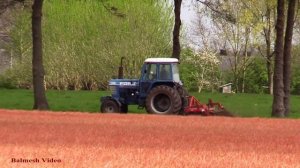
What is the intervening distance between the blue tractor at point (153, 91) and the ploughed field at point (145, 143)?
4.99 metres

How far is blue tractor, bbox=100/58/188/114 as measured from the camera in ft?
112

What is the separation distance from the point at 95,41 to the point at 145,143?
4975cm

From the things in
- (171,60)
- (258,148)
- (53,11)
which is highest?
(53,11)

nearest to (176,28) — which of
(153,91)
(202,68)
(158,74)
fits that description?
(158,74)

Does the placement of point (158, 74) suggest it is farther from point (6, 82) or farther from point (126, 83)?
point (6, 82)

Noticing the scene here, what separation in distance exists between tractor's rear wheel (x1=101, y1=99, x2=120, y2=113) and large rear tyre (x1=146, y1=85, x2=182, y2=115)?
177 cm

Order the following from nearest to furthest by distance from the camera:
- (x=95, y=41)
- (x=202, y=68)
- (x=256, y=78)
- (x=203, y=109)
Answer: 1. (x=203, y=109)
2. (x=95, y=41)
3. (x=202, y=68)
4. (x=256, y=78)

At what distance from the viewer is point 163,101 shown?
34.7 m

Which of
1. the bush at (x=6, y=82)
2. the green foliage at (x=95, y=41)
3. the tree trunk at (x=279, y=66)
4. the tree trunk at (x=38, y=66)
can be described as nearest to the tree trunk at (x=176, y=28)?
the tree trunk at (x=279, y=66)

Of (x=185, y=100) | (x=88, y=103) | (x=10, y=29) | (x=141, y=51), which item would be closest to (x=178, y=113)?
(x=185, y=100)

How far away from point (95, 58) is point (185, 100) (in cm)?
3354

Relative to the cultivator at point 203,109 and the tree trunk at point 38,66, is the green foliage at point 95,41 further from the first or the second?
the cultivator at point 203,109

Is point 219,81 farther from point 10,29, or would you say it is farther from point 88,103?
point 88,103

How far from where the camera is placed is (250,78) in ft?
260
